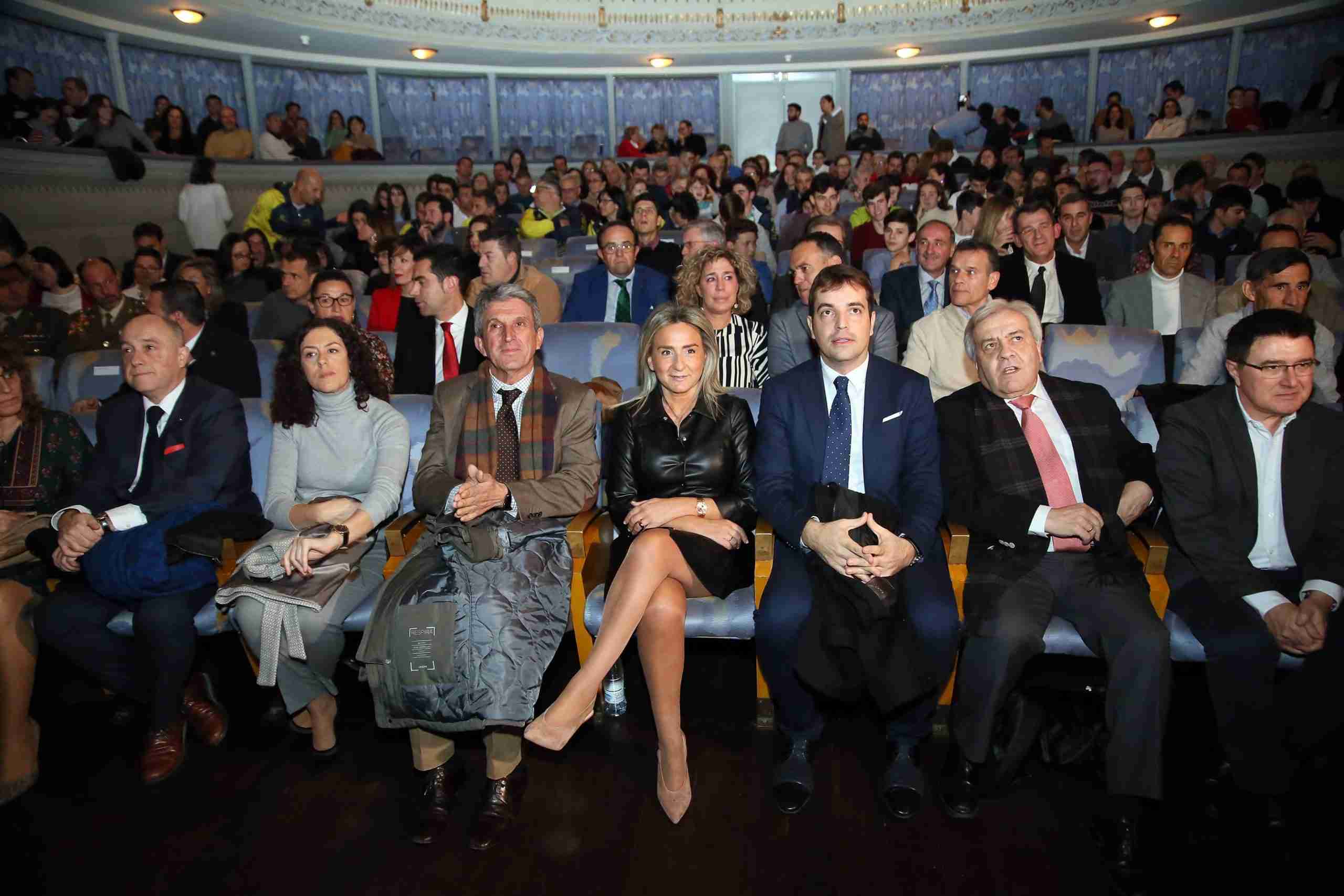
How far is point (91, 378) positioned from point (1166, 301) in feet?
14.3

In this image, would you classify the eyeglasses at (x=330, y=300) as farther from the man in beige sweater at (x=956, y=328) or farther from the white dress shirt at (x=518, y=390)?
the man in beige sweater at (x=956, y=328)

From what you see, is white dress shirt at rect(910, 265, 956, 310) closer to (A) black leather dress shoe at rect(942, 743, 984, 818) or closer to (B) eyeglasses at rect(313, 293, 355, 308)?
(A) black leather dress shoe at rect(942, 743, 984, 818)

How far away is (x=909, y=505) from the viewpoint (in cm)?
215

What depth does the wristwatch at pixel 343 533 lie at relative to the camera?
217 cm

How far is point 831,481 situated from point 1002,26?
33.3 ft

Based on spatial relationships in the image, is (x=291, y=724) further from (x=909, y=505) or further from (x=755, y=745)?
(x=909, y=505)

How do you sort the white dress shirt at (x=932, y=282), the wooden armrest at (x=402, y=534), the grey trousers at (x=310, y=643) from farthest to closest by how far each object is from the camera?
the white dress shirt at (x=932, y=282) < the wooden armrest at (x=402, y=534) < the grey trousers at (x=310, y=643)

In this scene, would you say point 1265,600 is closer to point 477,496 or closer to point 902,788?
point 902,788

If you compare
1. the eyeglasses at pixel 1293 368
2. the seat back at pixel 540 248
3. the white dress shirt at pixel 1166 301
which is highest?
the seat back at pixel 540 248


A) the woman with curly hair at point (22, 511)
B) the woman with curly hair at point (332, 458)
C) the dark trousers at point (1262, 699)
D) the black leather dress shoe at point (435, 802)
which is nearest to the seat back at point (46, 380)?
the woman with curly hair at point (22, 511)

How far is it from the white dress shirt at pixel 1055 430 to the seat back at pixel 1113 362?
0.72 meters

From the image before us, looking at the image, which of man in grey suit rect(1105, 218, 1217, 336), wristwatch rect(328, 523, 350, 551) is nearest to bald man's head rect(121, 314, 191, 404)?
wristwatch rect(328, 523, 350, 551)

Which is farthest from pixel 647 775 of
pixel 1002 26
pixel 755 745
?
pixel 1002 26

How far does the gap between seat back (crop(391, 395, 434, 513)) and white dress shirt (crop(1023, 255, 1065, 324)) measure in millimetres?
2668
